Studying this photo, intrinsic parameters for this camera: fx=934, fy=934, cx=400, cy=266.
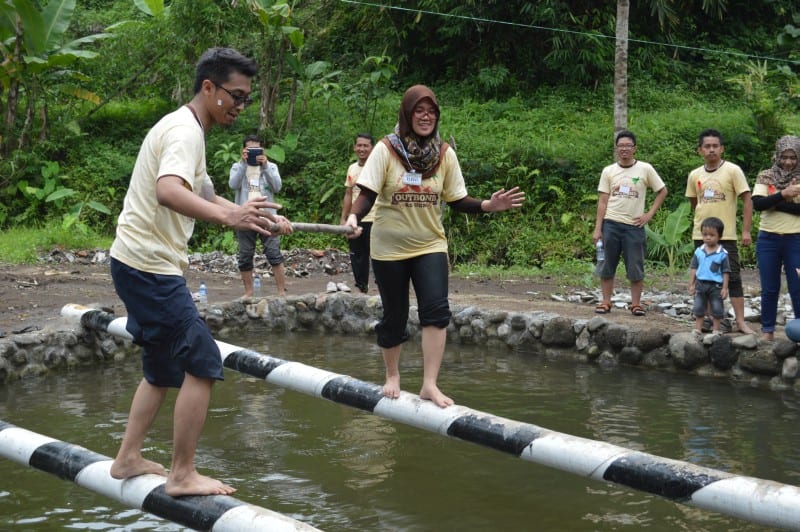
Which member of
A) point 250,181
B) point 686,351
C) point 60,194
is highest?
point 250,181

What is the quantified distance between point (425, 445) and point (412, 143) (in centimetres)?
210

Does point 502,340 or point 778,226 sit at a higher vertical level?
point 778,226

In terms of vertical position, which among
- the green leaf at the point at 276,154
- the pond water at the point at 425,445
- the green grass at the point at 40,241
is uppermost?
the green leaf at the point at 276,154

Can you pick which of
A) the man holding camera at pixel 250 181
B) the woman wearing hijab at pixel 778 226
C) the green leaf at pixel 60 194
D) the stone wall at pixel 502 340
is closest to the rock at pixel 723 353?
the stone wall at pixel 502 340

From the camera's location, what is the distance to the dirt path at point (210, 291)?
9.45 m

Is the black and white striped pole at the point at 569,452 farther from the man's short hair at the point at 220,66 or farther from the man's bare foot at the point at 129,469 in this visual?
the man's short hair at the point at 220,66

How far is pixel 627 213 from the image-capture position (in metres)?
9.55

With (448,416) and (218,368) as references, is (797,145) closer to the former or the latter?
(448,416)

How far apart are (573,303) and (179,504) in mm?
7338

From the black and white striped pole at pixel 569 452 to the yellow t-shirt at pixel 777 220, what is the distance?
4121 mm

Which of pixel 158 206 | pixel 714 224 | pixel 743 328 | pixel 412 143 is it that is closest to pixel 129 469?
pixel 158 206

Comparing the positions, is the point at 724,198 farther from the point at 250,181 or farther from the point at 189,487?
the point at 189,487

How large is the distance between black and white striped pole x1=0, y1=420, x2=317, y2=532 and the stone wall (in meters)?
3.59

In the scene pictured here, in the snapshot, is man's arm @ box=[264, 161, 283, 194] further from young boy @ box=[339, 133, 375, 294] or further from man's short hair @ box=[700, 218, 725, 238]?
man's short hair @ box=[700, 218, 725, 238]
